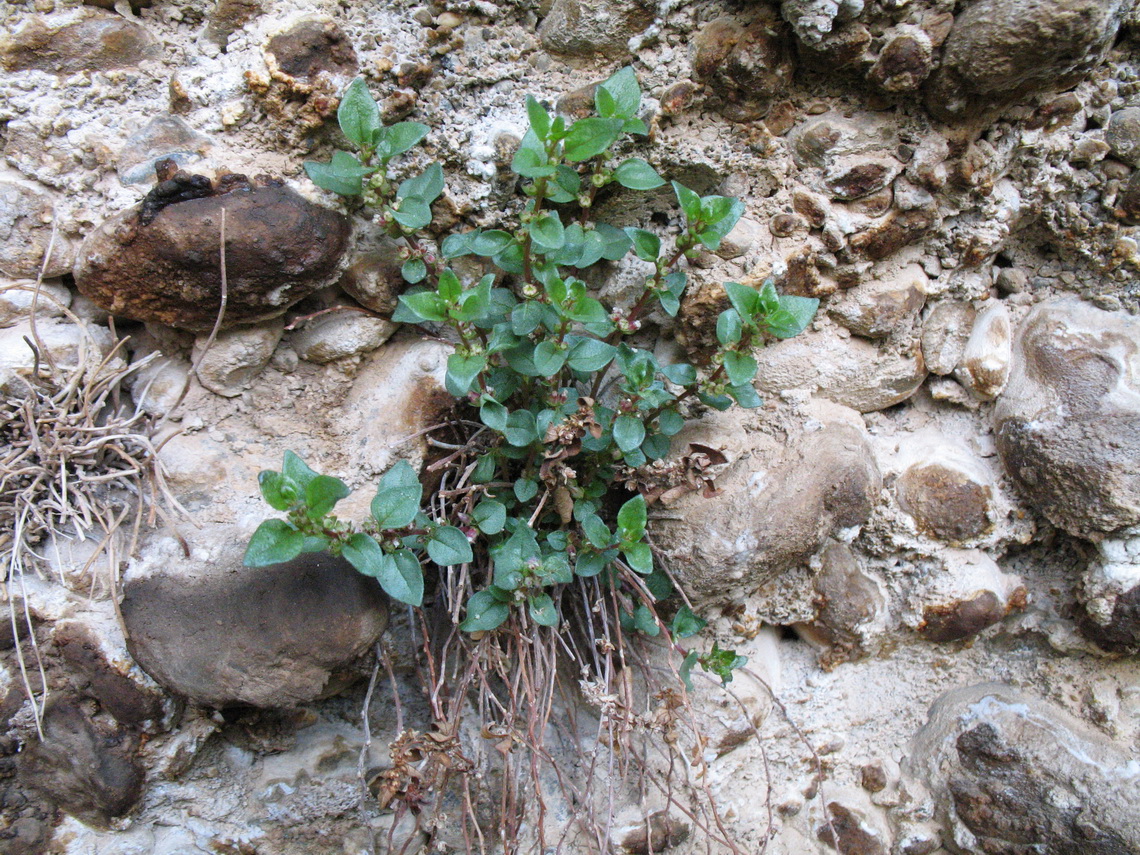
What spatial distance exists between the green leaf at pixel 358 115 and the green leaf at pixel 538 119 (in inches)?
9.8

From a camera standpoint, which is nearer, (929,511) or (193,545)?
(193,545)

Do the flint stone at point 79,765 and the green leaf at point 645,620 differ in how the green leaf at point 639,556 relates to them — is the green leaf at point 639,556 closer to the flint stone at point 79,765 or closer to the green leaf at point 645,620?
the green leaf at point 645,620

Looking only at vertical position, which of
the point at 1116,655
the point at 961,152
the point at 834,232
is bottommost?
the point at 1116,655

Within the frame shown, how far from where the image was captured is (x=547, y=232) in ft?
3.15

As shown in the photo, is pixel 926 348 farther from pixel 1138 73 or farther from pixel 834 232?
pixel 1138 73

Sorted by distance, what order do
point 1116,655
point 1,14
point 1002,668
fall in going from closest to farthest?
point 1,14, point 1116,655, point 1002,668

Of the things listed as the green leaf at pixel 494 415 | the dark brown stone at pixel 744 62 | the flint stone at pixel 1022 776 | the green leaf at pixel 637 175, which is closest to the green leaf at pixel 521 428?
the green leaf at pixel 494 415

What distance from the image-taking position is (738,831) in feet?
4.29

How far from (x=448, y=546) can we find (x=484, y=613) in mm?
Result: 135

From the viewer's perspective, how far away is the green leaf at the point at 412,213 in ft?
3.31

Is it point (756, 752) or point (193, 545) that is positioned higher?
point (193, 545)

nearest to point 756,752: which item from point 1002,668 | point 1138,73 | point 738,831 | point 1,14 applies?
point 738,831

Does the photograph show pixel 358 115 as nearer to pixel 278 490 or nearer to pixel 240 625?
pixel 278 490

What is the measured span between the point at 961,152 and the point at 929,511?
59 cm
